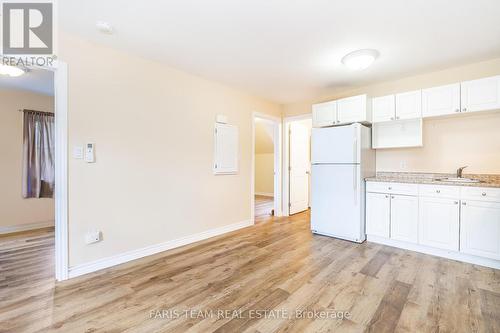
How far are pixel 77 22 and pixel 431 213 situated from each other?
4.21 meters

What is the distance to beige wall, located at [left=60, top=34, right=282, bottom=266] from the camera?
226 centimetres

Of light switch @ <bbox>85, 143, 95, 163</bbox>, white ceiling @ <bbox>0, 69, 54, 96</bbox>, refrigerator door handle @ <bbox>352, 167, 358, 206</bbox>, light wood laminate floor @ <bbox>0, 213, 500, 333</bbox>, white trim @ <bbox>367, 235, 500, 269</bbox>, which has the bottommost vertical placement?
light wood laminate floor @ <bbox>0, 213, 500, 333</bbox>

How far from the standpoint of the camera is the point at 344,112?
341cm

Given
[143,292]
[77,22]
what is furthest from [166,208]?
[77,22]

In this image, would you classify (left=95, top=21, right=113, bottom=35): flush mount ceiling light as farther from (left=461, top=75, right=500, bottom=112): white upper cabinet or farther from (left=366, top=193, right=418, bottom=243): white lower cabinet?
(left=461, top=75, right=500, bottom=112): white upper cabinet

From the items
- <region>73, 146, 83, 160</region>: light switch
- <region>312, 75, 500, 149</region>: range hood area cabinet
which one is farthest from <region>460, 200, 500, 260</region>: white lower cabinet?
<region>73, 146, 83, 160</region>: light switch

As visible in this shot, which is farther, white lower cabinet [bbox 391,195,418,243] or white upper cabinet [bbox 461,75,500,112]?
white lower cabinet [bbox 391,195,418,243]

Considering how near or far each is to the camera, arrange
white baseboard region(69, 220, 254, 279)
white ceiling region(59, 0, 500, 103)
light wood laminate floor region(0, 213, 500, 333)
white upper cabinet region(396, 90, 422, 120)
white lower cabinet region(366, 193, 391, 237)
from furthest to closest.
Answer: white lower cabinet region(366, 193, 391, 237)
white upper cabinet region(396, 90, 422, 120)
white baseboard region(69, 220, 254, 279)
white ceiling region(59, 0, 500, 103)
light wood laminate floor region(0, 213, 500, 333)

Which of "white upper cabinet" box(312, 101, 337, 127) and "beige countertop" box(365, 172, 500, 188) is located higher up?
"white upper cabinet" box(312, 101, 337, 127)

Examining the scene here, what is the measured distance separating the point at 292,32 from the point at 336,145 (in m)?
1.76

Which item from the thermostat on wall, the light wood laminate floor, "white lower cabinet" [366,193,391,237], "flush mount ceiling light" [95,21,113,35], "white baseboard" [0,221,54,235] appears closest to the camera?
the light wood laminate floor

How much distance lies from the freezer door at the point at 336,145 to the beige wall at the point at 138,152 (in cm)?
150

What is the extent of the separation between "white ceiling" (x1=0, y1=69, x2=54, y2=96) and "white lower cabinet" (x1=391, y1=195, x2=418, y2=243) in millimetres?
4995

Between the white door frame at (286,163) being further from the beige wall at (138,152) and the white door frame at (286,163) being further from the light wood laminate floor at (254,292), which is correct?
the light wood laminate floor at (254,292)
